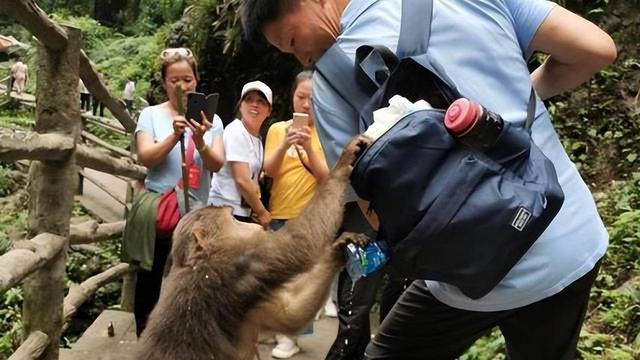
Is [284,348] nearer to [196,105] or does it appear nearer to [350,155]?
[196,105]

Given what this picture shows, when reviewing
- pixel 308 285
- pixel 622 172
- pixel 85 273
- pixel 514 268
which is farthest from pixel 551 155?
pixel 85 273

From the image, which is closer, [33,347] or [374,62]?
[374,62]

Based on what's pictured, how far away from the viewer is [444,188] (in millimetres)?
1809

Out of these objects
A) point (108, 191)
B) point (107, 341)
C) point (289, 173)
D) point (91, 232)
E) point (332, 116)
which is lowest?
point (108, 191)

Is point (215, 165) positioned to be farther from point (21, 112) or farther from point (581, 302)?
point (21, 112)

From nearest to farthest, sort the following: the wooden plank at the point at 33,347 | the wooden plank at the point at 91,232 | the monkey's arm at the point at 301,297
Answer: the monkey's arm at the point at 301,297 < the wooden plank at the point at 33,347 < the wooden plank at the point at 91,232

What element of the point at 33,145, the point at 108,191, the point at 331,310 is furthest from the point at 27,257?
the point at 108,191

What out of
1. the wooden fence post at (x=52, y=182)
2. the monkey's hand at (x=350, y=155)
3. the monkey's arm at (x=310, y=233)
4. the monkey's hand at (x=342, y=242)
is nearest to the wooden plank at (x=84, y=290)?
the wooden fence post at (x=52, y=182)

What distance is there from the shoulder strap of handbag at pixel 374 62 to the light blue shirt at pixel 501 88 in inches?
0.9

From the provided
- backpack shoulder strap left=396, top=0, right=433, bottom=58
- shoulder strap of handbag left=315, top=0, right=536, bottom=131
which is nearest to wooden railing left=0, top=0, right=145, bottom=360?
shoulder strap of handbag left=315, top=0, right=536, bottom=131

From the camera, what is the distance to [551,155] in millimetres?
2100

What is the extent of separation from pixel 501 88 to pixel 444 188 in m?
0.36

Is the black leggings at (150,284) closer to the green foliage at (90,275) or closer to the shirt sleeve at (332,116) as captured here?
the shirt sleeve at (332,116)

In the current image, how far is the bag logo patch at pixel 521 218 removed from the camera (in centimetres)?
179
